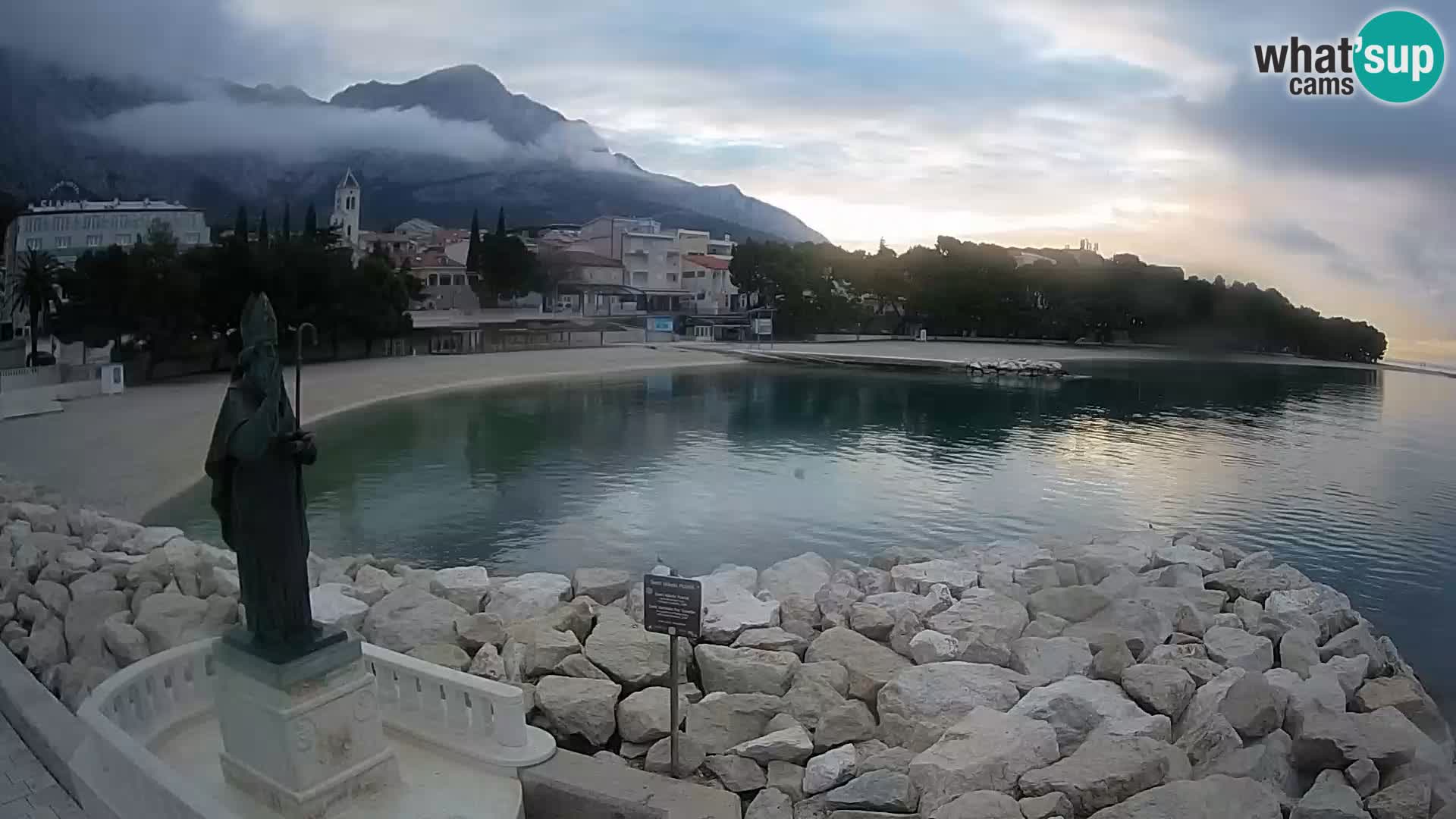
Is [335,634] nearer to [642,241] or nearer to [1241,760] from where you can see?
[1241,760]

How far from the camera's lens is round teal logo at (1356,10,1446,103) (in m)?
3.96

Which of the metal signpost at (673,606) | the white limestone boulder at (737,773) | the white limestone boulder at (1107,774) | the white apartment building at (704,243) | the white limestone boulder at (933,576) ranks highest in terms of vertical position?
the white apartment building at (704,243)

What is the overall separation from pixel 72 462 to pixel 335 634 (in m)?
4.44

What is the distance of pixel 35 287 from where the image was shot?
6.82 meters

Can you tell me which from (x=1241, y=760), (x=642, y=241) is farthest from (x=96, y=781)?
(x=642, y=241)

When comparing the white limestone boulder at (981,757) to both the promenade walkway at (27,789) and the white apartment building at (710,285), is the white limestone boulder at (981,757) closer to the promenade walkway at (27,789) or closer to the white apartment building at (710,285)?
the promenade walkway at (27,789)

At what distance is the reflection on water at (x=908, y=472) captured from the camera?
16.6ft

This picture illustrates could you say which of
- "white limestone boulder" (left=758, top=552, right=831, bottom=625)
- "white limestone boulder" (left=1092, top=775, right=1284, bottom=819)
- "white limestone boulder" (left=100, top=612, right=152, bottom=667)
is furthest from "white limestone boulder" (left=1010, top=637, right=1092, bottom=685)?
"white limestone boulder" (left=100, top=612, right=152, bottom=667)

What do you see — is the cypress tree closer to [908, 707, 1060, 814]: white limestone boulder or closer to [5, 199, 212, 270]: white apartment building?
[5, 199, 212, 270]: white apartment building

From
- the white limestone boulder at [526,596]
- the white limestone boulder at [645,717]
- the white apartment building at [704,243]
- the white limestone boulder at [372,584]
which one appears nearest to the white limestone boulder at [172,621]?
the white limestone boulder at [372,584]

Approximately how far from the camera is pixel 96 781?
135 inches

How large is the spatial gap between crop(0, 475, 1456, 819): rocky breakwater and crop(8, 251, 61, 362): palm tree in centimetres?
126

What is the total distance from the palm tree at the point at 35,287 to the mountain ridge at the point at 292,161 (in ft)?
1.64

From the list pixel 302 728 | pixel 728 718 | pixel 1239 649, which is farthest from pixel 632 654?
pixel 1239 649
